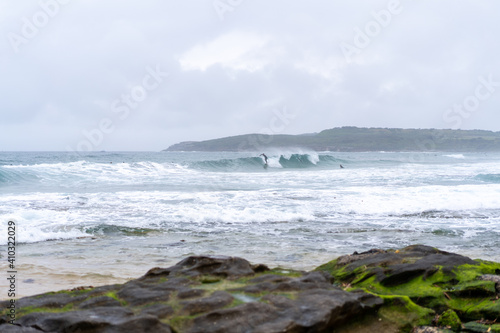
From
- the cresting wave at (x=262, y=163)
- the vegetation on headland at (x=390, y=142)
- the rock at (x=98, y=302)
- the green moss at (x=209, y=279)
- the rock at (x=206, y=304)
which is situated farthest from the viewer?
the vegetation on headland at (x=390, y=142)

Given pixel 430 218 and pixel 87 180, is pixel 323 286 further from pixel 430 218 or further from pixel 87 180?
pixel 87 180

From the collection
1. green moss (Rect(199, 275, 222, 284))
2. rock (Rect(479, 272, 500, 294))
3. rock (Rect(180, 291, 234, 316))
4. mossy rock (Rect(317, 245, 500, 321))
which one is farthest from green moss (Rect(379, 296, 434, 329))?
green moss (Rect(199, 275, 222, 284))

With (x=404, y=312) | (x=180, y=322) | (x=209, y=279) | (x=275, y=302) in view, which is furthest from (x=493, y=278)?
(x=180, y=322)

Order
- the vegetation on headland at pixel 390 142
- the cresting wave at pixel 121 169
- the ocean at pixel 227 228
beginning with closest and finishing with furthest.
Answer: the ocean at pixel 227 228
the cresting wave at pixel 121 169
the vegetation on headland at pixel 390 142

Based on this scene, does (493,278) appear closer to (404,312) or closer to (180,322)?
(404,312)

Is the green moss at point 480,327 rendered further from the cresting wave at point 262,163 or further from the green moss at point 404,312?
the cresting wave at point 262,163

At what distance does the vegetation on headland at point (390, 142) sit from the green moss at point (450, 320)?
11475cm

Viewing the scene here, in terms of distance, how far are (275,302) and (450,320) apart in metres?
1.46

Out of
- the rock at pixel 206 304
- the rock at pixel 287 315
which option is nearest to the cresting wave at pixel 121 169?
the rock at pixel 206 304

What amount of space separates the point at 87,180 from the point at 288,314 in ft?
88.4

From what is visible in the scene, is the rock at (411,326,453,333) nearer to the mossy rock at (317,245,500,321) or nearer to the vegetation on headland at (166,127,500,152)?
the mossy rock at (317,245,500,321)

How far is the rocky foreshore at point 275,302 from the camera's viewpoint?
10.2 ft

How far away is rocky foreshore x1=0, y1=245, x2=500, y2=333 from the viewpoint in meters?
3.10

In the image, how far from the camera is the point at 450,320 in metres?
3.55
